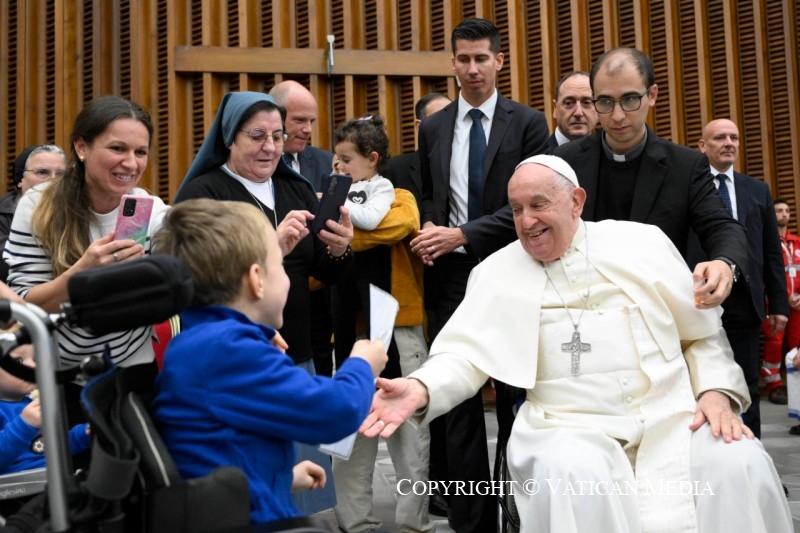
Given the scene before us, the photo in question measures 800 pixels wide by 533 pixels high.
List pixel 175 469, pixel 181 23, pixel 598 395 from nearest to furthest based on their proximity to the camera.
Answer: pixel 175 469 → pixel 598 395 → pixel 181 23

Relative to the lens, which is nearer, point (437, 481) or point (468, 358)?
point (468, 358)

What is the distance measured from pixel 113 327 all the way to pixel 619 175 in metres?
2.76

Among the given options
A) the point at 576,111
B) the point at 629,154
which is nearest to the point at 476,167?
the point at 629,154

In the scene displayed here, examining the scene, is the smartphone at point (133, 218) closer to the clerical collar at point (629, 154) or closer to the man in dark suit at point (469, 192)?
the man in dark suit at point (469, 192)

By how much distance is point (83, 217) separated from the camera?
3197 millimetres

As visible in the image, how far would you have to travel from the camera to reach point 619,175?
4.05 metres

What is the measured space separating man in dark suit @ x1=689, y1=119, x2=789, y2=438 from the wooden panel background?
2.41 meters

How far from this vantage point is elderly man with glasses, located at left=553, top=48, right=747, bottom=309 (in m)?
3.86

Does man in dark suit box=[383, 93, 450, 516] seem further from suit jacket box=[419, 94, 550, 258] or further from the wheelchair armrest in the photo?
the wheelchair armrest

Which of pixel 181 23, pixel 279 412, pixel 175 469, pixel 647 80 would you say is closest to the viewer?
pixel 175 469

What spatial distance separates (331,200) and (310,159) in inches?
57.7

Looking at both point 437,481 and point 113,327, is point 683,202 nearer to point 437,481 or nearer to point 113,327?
point 437,481

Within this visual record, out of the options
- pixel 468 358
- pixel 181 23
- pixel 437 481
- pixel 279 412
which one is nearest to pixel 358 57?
pixel 181 23

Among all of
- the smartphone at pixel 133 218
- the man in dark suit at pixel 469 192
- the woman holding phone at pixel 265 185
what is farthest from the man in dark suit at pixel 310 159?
the smartphone at pixel 133 218
